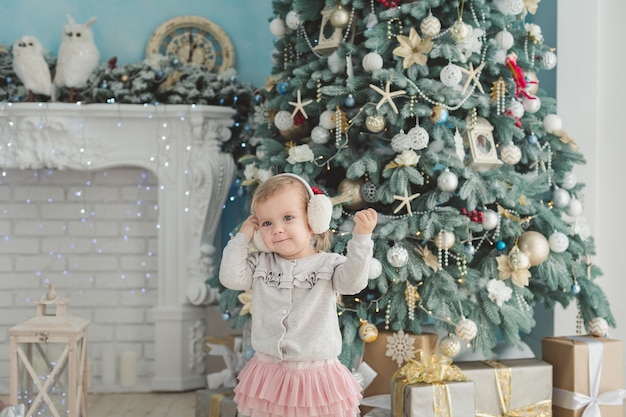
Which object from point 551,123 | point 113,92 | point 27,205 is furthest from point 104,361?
point 551,123

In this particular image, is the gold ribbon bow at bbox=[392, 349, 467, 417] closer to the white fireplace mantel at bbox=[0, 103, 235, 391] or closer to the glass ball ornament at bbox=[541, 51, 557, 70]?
the glass ball ornament at bbox=[541, 51, 557, 70]

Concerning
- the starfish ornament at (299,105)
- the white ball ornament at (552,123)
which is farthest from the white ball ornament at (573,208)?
the starfish ornament at (299,105)

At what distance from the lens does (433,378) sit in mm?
2627

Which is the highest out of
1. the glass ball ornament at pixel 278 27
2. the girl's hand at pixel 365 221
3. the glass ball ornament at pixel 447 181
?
the glass ball ornament at pixel 278 27

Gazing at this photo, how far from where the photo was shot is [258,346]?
7.05ft

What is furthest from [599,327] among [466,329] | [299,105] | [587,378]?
[299,105]

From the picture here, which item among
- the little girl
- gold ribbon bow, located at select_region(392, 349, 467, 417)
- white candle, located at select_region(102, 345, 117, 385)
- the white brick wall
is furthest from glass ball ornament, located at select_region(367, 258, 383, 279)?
white candle, located at select_region(102, 345, 117, 385)

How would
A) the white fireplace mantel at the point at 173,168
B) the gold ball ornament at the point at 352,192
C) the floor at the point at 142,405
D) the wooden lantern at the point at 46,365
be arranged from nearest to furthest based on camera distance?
the wooden lantern at the point at 46,365
the gold ball ornament at the point at 352,192
the floor at the point at 142,405
the white fireplace mantel at the point at 173,168

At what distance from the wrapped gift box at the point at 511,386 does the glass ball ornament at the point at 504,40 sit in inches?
46.8

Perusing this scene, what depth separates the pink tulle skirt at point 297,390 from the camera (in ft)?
6.79

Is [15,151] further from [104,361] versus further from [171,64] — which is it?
[104,361]

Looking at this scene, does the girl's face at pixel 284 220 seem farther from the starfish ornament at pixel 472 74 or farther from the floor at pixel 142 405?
the floor at pixel 142 405

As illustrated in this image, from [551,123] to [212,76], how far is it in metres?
1.68

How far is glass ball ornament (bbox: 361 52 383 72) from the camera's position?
2922mm
